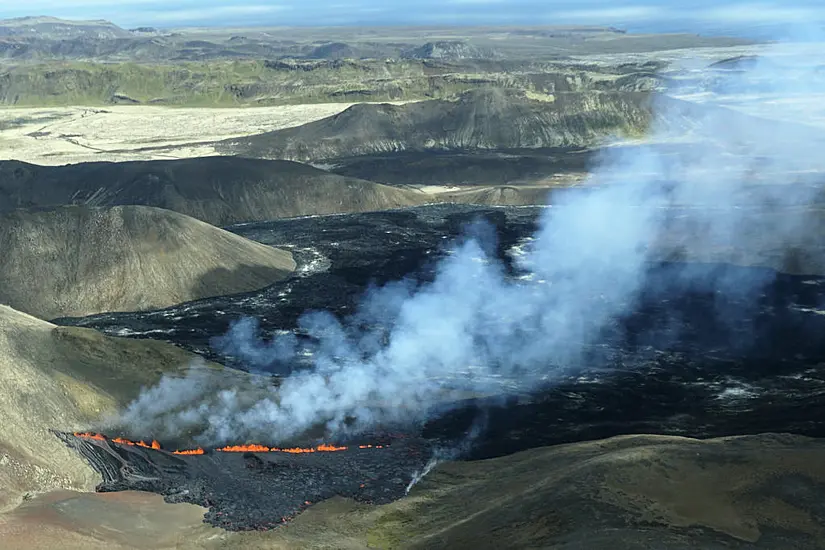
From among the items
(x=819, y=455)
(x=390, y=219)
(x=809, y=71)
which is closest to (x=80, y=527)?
(x=819, y=455)

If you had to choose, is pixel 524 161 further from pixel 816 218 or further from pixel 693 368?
pixel 693 368

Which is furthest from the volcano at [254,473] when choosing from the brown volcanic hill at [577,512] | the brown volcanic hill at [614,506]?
the brown volcanic hill at [614,506]

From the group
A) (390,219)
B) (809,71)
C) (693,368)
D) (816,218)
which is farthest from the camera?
(809,71)

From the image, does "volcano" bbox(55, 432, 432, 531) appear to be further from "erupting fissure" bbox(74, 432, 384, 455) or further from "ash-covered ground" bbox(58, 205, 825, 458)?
"ash-covered ground" bbox(58, 205, 825, 458)

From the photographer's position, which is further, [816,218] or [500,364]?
[816,218]

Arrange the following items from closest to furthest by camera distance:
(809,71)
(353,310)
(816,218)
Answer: (353,310), (816,218), (809,71)

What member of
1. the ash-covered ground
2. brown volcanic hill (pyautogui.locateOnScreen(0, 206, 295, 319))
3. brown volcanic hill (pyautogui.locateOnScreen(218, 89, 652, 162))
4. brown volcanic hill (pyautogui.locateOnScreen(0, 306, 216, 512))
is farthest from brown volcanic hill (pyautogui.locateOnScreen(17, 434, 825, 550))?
brown volcanic hill (pyautogui.locateOnScreen(218, 89, 652, 162))

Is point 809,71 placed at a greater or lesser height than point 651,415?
greater

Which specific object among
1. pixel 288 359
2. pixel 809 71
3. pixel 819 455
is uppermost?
pixel 809 71
